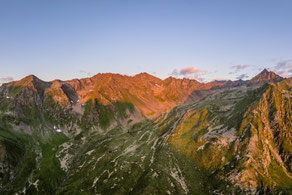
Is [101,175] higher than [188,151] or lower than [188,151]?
lower

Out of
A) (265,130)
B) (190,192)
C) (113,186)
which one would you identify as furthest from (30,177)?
(265,130)

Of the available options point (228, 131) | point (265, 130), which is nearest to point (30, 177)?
point (228, 131)

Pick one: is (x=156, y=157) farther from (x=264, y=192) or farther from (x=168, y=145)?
(x=264, y=192)

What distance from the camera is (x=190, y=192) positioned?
11444cm

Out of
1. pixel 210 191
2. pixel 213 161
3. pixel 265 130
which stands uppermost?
pixel 265 130

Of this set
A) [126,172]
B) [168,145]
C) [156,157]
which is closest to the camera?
[126,172]

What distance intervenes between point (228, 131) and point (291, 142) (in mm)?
45543

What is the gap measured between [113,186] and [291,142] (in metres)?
150

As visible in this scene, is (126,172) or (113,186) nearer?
(113,186)

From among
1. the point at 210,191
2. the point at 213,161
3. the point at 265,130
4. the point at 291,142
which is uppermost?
the point at 265,130

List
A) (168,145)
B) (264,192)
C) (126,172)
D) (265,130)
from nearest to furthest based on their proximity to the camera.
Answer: (264,192), (265,130), (126,172), (168,145)

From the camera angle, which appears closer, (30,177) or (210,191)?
(210,191)

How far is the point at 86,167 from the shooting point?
189000mm

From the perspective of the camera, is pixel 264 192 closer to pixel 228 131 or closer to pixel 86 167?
pixel 228 131
